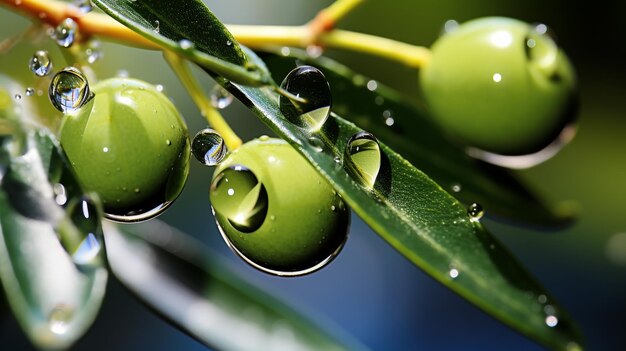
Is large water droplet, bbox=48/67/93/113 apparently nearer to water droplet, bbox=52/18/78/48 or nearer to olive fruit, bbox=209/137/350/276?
water droplet, bbox=52/18/78/48

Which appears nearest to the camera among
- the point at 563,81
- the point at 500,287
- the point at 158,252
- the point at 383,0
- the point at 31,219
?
the point at 500,287

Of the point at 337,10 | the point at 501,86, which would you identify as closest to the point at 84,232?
the point at 337,10

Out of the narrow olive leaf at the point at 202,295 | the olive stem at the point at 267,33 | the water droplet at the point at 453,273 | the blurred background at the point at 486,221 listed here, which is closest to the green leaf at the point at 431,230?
the water droplet at the point at 453,273

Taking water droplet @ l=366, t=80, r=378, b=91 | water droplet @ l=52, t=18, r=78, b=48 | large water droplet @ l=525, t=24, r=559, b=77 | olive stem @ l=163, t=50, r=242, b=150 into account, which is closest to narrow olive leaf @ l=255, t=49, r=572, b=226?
water droplet @ l=366, t=80, r=378, b=91

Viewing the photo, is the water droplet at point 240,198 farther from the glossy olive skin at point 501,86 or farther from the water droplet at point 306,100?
the glossy olive skin at point 501,86

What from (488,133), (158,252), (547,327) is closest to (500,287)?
(547,327)

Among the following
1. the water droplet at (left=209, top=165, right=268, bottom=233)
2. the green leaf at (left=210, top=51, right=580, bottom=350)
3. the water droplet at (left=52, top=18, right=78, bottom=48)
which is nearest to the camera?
the green leaf at (left=210, top=51, right=580, bottom=350)

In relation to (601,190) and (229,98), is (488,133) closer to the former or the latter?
(229,98)
